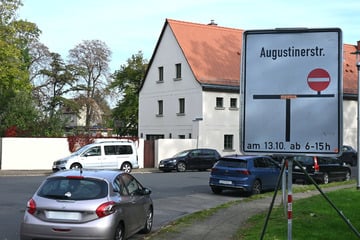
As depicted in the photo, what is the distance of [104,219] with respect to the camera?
9.29 m

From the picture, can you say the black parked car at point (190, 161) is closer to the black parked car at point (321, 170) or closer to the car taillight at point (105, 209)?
the black parked car at point (321, 170)

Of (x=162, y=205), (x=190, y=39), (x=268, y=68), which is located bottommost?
(x=162, y=205)

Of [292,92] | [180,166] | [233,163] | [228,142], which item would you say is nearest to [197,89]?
[228,142]

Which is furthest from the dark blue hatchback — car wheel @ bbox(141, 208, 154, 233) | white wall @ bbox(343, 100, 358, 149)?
white wall @ bbox(343, 100, 358, 149)

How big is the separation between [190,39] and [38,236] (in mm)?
39344

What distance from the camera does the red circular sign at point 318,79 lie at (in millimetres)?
5688

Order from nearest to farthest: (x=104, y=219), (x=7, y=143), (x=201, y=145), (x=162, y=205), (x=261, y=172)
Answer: (x=104, y=219)
(x=162, y=205)
(x=261, y=172)
(x=7, y=143)
(x=201, y=145)

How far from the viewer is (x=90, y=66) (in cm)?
6256

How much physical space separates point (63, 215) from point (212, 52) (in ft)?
129

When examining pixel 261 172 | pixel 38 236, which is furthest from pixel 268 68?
pixel 261 172

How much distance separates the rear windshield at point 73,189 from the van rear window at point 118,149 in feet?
72.3

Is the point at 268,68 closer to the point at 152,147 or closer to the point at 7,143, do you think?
the point at 7,143

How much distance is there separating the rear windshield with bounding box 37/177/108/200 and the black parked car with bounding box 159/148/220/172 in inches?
978

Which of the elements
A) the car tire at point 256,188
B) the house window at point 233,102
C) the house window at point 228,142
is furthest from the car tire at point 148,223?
the house window at point 233,102
